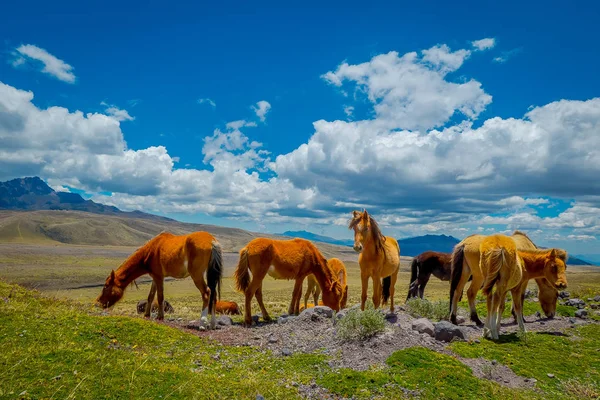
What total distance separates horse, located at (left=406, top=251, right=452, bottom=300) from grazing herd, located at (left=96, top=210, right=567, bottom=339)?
5058 mm

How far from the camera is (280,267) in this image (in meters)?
12.8

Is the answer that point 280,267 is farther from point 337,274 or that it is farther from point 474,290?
point 474,290

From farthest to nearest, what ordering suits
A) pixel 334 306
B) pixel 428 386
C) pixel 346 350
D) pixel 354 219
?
pixel 334 306, pixel 354 219, pixel 346 350, pixel 428 386

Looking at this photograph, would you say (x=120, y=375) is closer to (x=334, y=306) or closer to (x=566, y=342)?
(x=334, y=306)

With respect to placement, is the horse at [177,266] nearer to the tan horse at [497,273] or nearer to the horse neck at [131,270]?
the horse neck at [131,270]

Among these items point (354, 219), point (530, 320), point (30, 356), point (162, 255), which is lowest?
point (530, 320)

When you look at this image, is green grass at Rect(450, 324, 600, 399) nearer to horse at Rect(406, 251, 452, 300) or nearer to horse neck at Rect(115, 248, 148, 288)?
horse at Rect(406, 251, 452, 300)

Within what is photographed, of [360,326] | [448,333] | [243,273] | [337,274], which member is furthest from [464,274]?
[243,273]

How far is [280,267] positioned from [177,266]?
346 cm

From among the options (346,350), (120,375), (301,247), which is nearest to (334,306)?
(301,247)

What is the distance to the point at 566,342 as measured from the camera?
33.4 feet

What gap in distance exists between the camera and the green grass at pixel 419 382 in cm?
632

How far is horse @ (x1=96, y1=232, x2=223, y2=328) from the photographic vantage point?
38.1 ft

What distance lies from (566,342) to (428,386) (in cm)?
639
